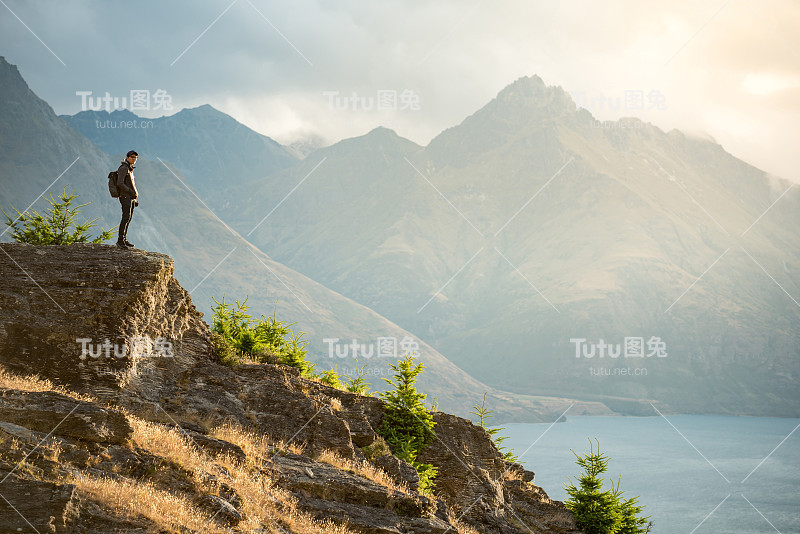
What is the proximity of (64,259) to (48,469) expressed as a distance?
31.5 feet

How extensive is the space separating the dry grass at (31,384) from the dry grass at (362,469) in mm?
6500

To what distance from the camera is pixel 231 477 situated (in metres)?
14.9

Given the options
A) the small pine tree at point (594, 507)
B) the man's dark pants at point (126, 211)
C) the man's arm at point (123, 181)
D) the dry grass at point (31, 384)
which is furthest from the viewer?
the small pine tree at point (594, 507)

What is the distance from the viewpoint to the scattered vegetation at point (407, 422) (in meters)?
22.3

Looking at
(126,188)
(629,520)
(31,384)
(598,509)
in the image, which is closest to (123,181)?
(126,188)

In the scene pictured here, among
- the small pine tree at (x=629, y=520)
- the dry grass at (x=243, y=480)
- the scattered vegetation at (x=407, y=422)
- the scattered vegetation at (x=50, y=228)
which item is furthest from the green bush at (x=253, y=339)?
the small pine tree at (x=629, y=520)

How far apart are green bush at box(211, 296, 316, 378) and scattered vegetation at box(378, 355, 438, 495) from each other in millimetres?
4098

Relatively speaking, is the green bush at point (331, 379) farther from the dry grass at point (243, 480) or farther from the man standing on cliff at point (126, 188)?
the dry grass at point (243, 480)

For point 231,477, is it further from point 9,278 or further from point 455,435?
point 455,435

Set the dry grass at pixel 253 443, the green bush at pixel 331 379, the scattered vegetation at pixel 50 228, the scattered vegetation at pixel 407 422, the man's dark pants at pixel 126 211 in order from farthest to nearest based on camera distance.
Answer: the green bush at pixel 331 379, the scattered vegetation at pixel 50 228, the scattered vegetation at pixel 407 422, the man's dark pants at pixel 126 211, the dry grass at pixel 253 443

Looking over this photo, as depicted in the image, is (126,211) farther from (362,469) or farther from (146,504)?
(146,504)

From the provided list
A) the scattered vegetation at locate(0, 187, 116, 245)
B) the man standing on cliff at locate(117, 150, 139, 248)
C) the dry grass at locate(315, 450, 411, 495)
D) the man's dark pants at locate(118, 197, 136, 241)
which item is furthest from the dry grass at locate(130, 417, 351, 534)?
the scattered vegetation at locate(0, 187, 116, 245)

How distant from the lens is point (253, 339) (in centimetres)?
2461

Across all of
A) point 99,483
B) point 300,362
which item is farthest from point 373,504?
point 300,362
